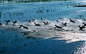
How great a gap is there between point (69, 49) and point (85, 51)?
3.59ft

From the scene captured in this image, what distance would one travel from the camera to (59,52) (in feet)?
31.6

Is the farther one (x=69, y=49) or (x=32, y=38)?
(x=32, y=38)

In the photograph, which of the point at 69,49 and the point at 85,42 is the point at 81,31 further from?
the point at 69,49

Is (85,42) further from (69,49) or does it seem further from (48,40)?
(48,40)

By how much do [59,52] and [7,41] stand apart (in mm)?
4893

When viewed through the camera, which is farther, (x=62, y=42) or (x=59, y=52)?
(x=62, y=42)

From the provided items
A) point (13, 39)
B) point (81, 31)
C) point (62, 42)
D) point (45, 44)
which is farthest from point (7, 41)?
point (81, 31)

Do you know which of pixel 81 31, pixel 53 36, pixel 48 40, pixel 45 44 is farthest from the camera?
pixel 81 31

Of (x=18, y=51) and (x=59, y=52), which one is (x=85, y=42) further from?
(x=18, y=51)

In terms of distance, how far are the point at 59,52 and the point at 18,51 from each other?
9.32 feet

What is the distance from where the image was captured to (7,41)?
12203mm

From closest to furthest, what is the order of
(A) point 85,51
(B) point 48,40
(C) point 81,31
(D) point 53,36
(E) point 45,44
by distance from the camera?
(A) point 85,51 → (E) point 45,44 → (B) point 48,40 → (D) point 53,36 → (C) point 81,31

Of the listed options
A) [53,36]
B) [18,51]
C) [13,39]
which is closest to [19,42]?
[13,39]

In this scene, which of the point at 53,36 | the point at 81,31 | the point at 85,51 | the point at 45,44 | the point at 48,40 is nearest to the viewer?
the point at 85,51
